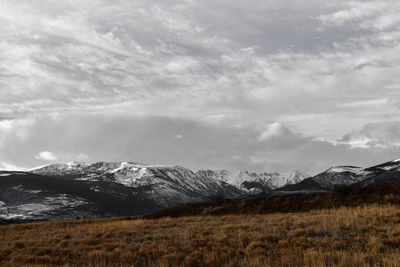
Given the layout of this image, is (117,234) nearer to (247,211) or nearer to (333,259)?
(333,259)

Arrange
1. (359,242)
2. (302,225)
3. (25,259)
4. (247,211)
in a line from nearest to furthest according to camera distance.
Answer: (359,242), (25,259), (302,225), (247,211)

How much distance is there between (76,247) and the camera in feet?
52.8

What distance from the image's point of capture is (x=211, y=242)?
47.9ft

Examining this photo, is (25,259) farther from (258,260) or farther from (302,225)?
(302,225)

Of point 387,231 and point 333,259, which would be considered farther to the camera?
point 387,231

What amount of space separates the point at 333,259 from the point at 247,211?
1332 inches

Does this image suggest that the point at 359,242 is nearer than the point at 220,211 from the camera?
Yes

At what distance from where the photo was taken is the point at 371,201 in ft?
113

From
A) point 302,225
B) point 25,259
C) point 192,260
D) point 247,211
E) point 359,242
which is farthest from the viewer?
point 247,211

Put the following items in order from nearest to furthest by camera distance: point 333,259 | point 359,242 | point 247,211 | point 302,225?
point 333,259 → point 359,242 → point 302,225 → point 247,211

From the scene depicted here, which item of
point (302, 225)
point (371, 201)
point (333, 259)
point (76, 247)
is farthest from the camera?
point (371, 201)

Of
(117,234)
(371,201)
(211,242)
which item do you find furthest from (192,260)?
(371,201)

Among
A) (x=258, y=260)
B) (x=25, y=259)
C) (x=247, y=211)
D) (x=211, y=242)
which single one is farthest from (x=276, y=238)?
(x=247, y=211)

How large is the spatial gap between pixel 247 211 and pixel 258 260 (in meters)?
33.5
